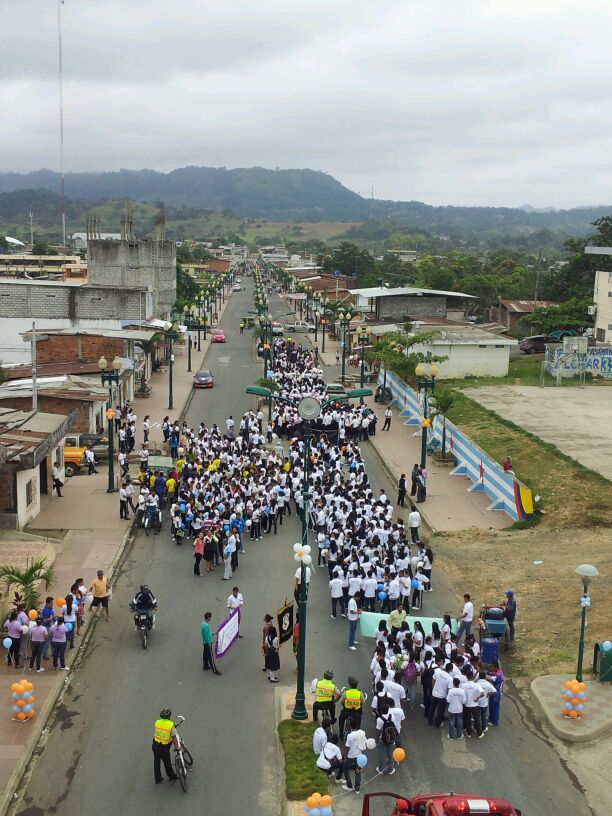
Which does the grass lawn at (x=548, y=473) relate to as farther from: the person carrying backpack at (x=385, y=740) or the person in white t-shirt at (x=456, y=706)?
the person carrying backpack at (x=385, y=740)

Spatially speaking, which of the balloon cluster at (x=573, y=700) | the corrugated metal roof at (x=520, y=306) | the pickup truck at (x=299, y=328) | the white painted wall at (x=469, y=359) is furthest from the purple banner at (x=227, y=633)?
the pickup truck at (x=299, y=328)

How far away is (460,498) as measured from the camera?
27875mm

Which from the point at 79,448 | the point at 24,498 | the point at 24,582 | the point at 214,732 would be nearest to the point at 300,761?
the point at 214,732

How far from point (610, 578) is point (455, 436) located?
11.9 meters

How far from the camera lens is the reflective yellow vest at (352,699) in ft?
43.5

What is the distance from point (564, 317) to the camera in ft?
195

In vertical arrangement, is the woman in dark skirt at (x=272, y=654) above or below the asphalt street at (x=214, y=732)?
above

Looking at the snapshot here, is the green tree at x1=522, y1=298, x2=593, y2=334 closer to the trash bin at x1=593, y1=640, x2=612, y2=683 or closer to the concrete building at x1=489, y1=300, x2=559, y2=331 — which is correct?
the concrete building at x1=489, y1=300, x2=559, y2=331

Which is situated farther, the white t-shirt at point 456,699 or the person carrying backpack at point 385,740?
the white t-shirt at point 456,699

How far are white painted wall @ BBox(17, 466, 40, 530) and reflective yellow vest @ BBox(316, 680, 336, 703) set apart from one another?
499 inches

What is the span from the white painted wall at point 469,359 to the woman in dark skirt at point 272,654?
35.1 meters

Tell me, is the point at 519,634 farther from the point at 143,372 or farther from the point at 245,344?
the point at 245,344

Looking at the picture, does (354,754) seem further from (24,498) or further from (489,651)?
(24,498)

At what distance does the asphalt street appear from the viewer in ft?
40.5
